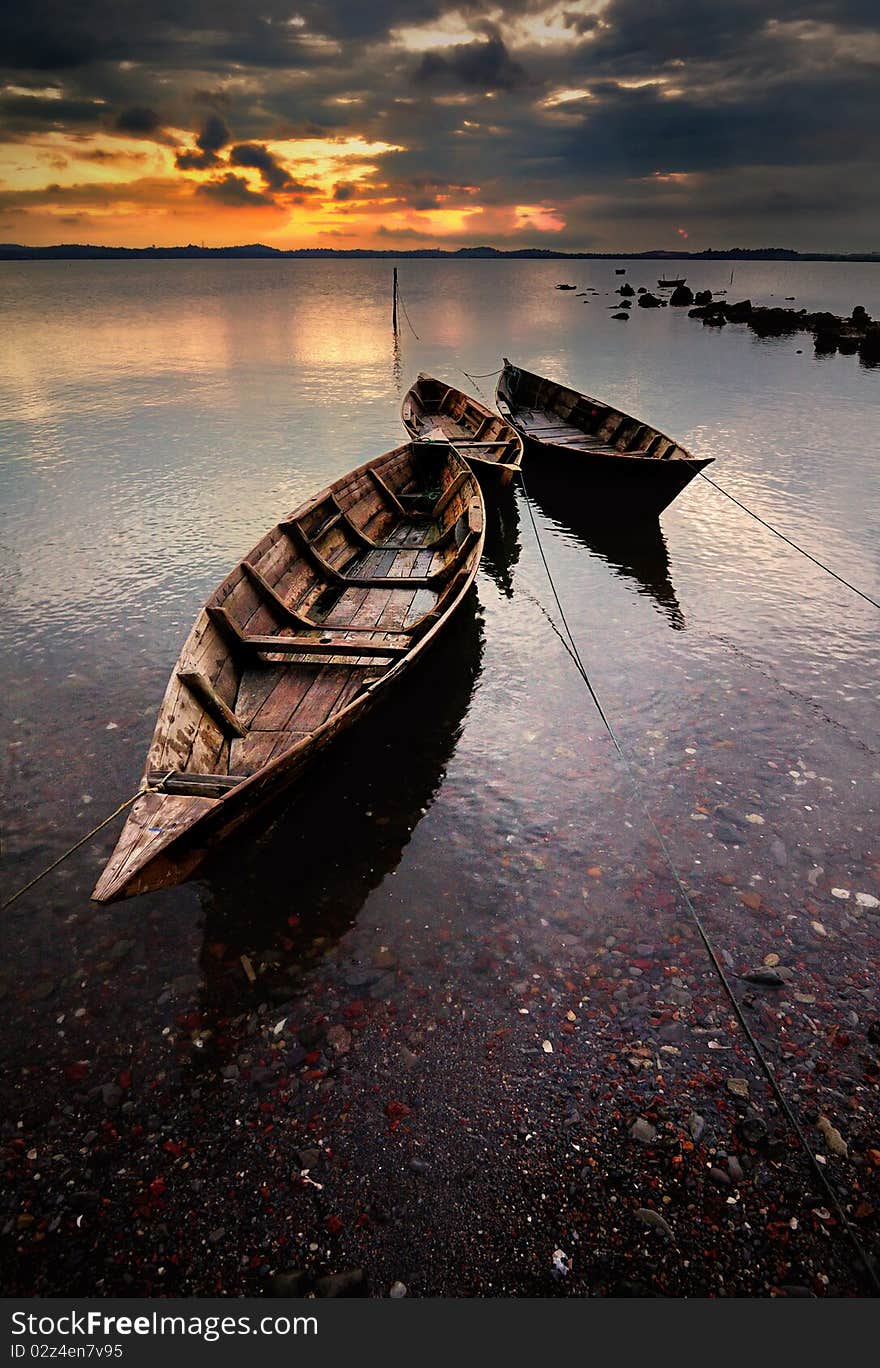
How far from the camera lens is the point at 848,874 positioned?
21.9 ft

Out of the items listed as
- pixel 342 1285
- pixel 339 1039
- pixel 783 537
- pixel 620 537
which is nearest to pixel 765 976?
pixel 339 1039

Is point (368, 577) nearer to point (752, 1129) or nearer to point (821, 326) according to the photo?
point (752, 1129)

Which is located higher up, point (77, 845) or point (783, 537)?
point (783, 537)

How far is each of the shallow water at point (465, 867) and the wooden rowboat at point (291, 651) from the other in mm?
695

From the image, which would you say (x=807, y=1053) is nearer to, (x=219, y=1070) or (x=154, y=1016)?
(x=219, y=1070)

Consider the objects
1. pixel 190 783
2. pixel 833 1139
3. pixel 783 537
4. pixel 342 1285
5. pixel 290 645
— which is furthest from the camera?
pixel 783 537

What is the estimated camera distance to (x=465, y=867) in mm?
6977

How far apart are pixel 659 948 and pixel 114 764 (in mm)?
6534

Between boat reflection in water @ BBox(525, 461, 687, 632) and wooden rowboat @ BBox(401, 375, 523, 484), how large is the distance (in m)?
1.31


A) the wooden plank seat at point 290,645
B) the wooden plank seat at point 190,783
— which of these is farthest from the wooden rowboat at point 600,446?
the wooden plank seat at point 190,783

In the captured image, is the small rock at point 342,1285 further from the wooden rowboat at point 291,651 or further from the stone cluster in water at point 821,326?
the stone cluster in water at point 821,326

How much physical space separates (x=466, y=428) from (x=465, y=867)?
17695 millimetres

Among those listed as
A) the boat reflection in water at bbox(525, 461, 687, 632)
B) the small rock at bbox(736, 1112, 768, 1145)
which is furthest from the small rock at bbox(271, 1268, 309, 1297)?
the boat reflection in water at bbox(525, 461, 687, 632)
